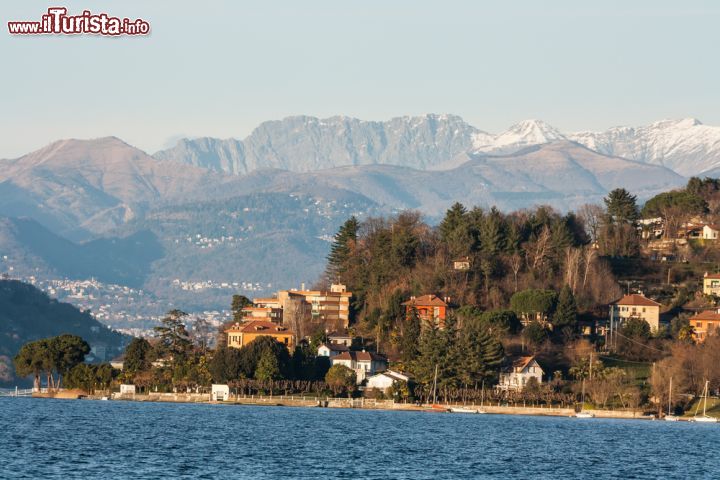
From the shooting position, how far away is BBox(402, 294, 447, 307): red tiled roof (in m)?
156

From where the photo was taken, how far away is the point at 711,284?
543ft

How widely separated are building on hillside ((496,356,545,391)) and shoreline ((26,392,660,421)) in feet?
9.30

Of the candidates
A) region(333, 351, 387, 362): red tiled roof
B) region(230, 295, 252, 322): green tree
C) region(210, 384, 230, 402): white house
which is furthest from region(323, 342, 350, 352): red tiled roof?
region(230, 295, 252, 322): green tree

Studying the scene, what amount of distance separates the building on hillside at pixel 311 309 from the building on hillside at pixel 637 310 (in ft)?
98.4

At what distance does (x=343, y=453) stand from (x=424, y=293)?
74386mm

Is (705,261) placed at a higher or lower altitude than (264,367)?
higher

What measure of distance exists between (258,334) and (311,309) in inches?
543

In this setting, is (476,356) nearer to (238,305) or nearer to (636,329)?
(636,329)

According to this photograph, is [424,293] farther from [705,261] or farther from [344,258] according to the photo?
[705,261]

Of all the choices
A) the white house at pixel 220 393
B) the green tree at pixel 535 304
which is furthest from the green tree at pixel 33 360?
the green tree at pixel 535 304

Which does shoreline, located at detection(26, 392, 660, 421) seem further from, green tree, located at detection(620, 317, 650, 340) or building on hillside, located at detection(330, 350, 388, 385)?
green tree, located at detection(620, 317, 650, 340)

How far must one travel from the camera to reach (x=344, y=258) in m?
181

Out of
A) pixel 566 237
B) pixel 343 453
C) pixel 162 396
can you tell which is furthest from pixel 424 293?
pixel 343 453

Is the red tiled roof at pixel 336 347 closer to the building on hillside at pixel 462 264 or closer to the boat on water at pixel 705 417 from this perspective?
the building on hillside at pixel 462 264
